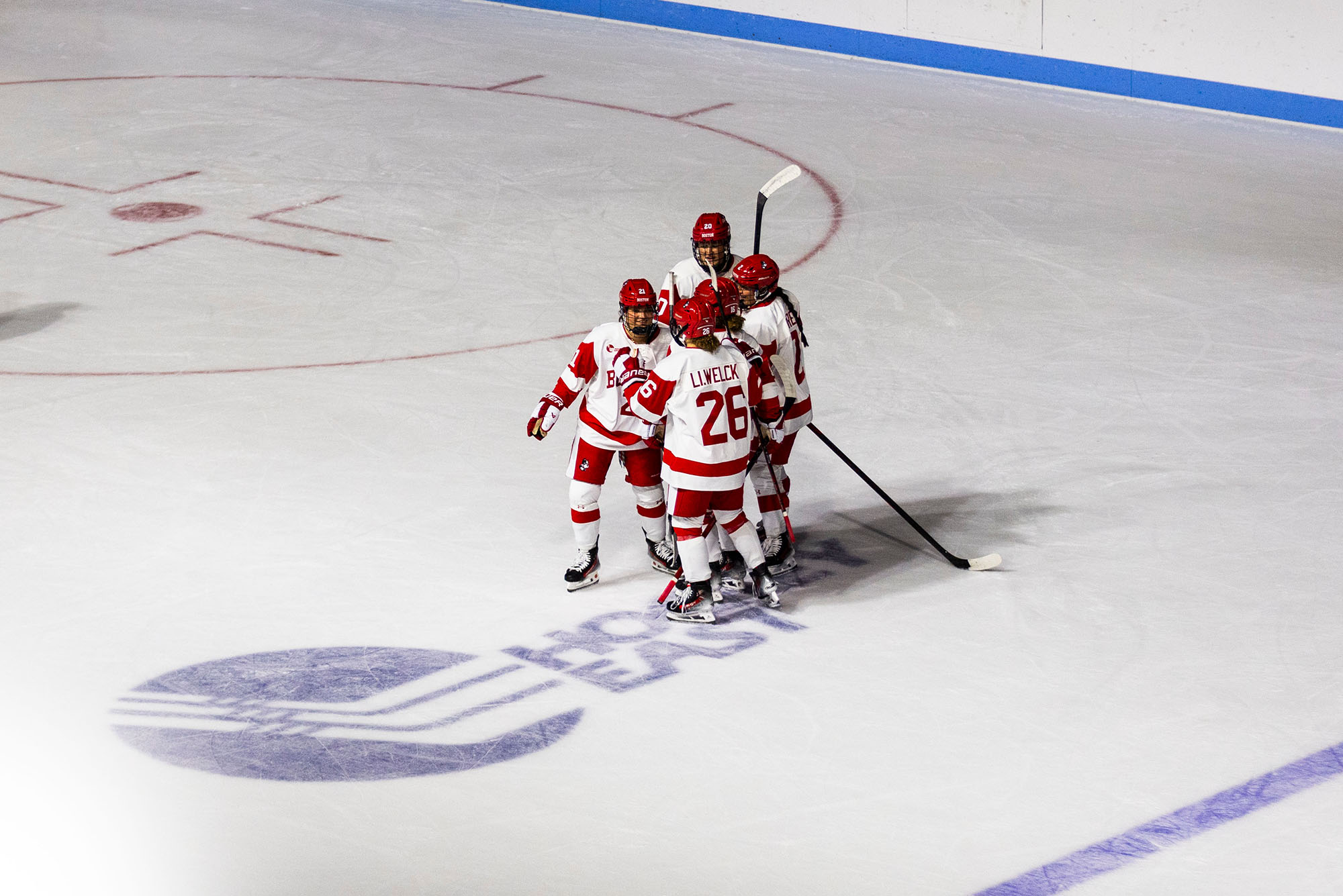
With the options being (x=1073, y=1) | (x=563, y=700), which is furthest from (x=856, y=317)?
(x=1073, y=1)

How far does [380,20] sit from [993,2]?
21.8ft

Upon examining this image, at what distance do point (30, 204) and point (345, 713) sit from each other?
703cm

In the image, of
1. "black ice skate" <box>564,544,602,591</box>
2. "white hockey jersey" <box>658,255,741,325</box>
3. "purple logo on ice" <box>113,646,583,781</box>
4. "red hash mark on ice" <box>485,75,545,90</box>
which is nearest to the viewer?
"purple logo on ice" <box>113,646,583,781</box>

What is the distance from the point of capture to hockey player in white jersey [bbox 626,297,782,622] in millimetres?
4957

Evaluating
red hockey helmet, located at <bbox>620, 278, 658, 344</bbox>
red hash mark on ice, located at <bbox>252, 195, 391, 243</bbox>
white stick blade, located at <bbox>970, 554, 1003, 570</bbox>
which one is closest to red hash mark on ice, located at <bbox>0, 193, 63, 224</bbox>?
red hash mark on ice, located at <bbox>252, 195, 391, 243</bbox>

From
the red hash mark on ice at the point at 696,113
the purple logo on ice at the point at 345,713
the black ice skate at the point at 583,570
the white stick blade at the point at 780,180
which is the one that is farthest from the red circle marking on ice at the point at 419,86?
the purple logo on ice at the point at 345,713

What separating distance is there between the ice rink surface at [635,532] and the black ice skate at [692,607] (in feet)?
0.46

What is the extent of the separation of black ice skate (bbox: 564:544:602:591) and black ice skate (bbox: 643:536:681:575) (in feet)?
0.80

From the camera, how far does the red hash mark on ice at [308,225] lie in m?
9.79

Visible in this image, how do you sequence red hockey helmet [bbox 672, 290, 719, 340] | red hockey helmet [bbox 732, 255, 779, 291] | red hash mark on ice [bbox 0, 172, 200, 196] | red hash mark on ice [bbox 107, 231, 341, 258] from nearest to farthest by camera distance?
red hockey helmet [bbox 672, 290, 719, 340] → red hockey helmet [bbox 732, 255, 779, 291] → red hash mark on ice [bbox 107, 231, 341, 258] → red hash mark on ice [bbox 0, 172, 200, 196]

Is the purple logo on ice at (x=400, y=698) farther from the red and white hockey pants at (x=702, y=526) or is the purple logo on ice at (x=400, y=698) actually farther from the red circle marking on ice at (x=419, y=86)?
the red circle marking on ice at (x=419, y=86)

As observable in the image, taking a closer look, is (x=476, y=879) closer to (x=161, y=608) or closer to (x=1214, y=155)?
(x=161, y=608)

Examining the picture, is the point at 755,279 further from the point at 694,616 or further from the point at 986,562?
the point at 986,562

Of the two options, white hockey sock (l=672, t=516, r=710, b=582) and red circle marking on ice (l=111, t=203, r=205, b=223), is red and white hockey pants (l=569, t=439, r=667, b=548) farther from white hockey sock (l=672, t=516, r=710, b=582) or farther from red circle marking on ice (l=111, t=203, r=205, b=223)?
red circle marking on ice (l=111, t=203, r=205, b=223)
